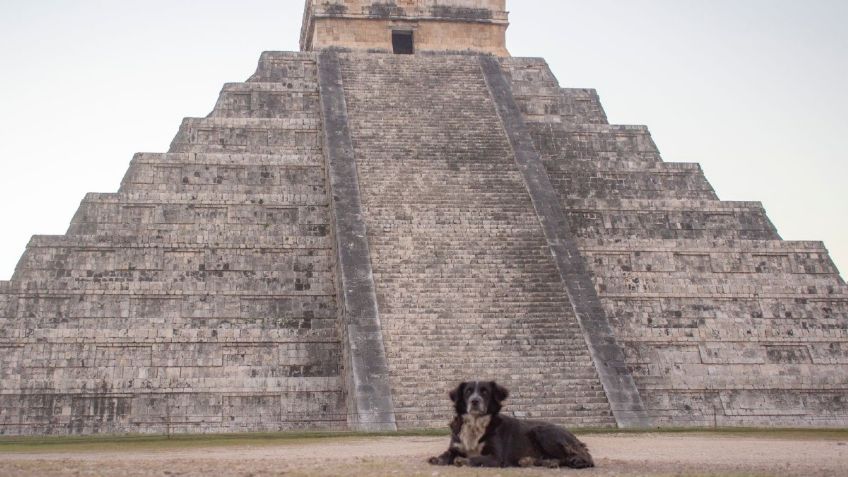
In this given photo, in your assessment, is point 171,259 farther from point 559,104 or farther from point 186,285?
point 559,104

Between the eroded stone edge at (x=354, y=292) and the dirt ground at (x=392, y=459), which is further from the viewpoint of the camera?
the eroded stone edge at (x=354, y=292)

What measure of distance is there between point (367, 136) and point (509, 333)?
7070 mm

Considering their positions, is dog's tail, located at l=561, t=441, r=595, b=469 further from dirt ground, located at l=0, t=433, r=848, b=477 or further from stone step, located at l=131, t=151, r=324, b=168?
stone step, located at l=131, t=151, r=324, b=168

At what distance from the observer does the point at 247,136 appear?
2350 centimetres

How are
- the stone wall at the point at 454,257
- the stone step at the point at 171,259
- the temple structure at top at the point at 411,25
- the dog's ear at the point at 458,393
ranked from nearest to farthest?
1. the dog's ear at the point at 458,393
2. the stone wall at the point at 454,257
3. the stone step at the point at 171,259
4. the temple structure at top at the point at 411,25

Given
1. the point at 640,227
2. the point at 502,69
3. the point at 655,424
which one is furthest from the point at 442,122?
the point at 655,424

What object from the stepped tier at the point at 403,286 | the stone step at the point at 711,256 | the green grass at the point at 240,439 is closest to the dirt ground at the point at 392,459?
the green grass at the point at 240,439

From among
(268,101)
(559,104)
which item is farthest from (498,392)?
(559,104)

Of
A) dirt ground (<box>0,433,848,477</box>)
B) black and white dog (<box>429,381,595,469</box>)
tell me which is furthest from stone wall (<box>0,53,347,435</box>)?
black and white dog (<box>429,381,595,469</box>)

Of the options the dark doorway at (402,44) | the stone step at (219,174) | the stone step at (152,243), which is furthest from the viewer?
the dark doorway at (402,44)

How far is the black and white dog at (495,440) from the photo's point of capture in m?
8.81

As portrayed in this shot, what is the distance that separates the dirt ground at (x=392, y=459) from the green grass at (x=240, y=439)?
0.11 m

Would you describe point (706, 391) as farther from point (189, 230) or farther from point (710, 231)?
point (189, 230)

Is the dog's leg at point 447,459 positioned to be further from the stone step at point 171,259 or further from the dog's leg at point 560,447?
the stone step at point 171,259
